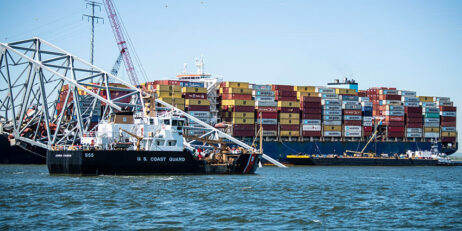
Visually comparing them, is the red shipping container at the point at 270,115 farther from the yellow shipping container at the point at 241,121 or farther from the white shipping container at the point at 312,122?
the white shipping container at the point at 312,122

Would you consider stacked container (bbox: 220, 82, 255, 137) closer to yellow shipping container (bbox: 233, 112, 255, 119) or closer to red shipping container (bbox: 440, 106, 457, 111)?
yellow shipping container (bbox: 233, 112, 255, 119)

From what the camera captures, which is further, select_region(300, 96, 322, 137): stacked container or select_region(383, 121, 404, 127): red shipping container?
select_region(383, 121, 404, 127): red shipping container

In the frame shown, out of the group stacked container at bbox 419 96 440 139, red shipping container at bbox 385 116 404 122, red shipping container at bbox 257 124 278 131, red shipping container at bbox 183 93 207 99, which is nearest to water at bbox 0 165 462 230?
red shipping container at bbox 183 93 207 99

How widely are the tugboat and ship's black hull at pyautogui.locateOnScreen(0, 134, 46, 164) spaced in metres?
22.2

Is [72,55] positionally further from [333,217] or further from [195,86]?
[333,217]

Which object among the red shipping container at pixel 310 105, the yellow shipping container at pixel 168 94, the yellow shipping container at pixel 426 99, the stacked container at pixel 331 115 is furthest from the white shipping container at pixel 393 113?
the yellow shipping container at pixel 168 94

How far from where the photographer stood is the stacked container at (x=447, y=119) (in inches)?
4397

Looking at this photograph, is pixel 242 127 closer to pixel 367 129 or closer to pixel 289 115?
pixel 289 115

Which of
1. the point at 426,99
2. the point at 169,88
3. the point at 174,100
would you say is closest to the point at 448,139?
the point at 426,99

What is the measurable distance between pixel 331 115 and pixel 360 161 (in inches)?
418

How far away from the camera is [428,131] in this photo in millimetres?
109188

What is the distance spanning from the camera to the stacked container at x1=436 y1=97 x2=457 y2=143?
112m

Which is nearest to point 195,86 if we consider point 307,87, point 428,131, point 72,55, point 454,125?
point 307,87

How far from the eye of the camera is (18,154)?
71875 millimetres
